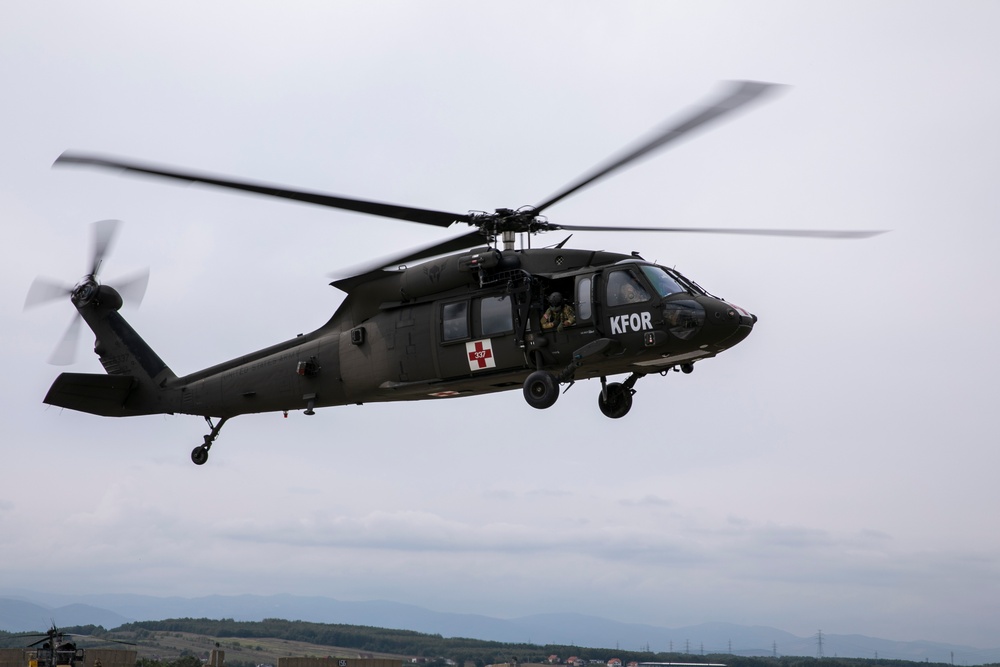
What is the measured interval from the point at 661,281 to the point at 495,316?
3.12m

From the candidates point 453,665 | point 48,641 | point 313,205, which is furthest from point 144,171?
point 453,665

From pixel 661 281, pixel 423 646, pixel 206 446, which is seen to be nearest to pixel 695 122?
pixel 661 281

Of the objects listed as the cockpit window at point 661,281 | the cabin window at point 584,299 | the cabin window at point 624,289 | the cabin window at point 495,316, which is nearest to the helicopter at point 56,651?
the cabin window at point 495,316

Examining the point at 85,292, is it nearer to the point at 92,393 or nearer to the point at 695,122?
the point at 92,393

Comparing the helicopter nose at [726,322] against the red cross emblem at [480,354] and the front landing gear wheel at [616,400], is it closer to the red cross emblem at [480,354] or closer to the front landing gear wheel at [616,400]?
the front landing gear wheel at [616,400]

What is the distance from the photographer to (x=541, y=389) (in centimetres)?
1811

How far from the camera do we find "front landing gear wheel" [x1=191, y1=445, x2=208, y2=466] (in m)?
23.2

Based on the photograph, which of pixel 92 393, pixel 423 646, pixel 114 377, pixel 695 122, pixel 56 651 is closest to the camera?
pixel 695 122

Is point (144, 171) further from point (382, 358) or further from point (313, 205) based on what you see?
point (382, 358)

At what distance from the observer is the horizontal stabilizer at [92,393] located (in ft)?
77.2

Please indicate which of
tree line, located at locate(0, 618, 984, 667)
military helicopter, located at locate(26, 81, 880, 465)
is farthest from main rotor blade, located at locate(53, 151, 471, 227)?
tree line, located at locate(0, 618, 984, 667)

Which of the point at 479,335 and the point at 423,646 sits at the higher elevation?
the point at 479,335

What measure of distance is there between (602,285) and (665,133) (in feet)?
11.5

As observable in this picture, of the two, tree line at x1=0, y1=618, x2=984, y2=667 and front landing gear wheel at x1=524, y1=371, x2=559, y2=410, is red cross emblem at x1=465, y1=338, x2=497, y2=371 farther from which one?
tree line at x1=0, y1=618, x2=984, y2=667
